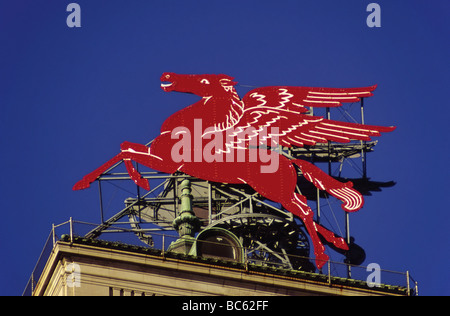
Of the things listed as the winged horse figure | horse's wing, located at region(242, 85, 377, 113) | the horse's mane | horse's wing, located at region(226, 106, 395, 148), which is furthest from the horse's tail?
the horse's mane

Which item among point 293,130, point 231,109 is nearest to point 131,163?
point 231,109

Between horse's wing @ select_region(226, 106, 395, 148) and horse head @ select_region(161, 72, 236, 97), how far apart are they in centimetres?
263

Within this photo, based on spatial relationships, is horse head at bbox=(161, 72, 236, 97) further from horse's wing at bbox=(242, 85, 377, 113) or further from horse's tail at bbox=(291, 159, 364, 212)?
horse's tail at bbox=(291, 159, 364, 212)

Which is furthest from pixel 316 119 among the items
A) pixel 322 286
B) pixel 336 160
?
pixel 322 286

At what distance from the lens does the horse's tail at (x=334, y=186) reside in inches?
4365

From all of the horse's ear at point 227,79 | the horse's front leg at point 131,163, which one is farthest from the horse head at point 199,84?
the horse's front leg at point 131,163

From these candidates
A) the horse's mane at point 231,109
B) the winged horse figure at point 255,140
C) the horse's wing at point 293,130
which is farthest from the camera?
the horse's mane at point 231,109

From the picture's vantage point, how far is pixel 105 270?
96375mm

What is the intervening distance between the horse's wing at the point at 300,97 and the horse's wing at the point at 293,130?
2.86ft

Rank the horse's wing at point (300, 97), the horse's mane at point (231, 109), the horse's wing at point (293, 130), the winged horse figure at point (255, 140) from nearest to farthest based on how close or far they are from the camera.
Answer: the winged horse figure at point (255, 140) < the horse's wing at point (293, 130) < the horse's mane at point (231, 109) < the horse's wing at point (300, 97)

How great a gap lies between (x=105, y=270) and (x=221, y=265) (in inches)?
236

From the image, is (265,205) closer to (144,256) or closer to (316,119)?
(316,119)

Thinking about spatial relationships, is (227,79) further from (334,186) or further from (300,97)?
(334,186)

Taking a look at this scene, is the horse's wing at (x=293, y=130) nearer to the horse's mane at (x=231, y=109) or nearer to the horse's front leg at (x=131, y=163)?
the horse's mane at (x=231, y=109)
